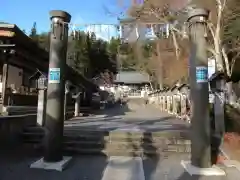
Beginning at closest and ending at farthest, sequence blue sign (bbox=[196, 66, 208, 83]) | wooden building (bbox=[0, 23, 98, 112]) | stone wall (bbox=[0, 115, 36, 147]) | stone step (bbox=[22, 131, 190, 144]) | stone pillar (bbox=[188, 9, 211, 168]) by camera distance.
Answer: stone pillar (bbox=[188, 9, 211, 168]) < blue sign (bbox=[196, 66, 208, 83]) < stone wall (bbox=[0, 115, 36, 147]) < stone step (bbox=[22, 131, 190, 144]) < wooden building (bbox=[0, 23, 98, 112])

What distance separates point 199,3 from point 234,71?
853 cm

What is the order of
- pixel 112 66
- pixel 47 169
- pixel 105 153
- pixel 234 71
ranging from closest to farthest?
pixel 47 169 → pixel 105 153 → pixel 234 71 → pixel 112 66

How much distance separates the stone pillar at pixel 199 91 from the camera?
23.2 feet

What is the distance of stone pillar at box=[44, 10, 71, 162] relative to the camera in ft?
23.5

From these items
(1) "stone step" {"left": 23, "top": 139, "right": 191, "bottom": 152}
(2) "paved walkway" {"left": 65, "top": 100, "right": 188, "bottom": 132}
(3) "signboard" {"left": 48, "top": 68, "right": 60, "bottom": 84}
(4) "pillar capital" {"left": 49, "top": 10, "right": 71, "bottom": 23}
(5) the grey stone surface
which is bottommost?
(5) the grey stone surface

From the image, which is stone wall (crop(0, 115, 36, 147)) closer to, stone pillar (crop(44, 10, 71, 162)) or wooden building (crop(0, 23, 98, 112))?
stone pillar (crop(44, 10, 71, 162))

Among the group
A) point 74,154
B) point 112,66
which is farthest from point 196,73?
point 112,66

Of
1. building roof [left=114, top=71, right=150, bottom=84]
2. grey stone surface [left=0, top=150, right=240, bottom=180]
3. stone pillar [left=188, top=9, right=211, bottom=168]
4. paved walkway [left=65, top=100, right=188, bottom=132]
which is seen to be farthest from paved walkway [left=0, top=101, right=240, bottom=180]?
building roof [left=114, top=71, right=150, bottom=84]

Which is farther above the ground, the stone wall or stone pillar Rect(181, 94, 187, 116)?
stone pillar Rect(181, 94, 187, 116)

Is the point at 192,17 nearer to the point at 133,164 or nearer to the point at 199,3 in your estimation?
the point at 133,164

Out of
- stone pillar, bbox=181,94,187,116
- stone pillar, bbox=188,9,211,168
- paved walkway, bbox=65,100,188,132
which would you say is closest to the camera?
stone pillar, bbox=188,9,211,168

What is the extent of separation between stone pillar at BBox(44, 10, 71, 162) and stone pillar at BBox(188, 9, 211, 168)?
127 inches

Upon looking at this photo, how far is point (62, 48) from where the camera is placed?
7.46 m

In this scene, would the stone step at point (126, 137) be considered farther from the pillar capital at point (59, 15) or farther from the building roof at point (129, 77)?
the building roof at point (129, 77)
